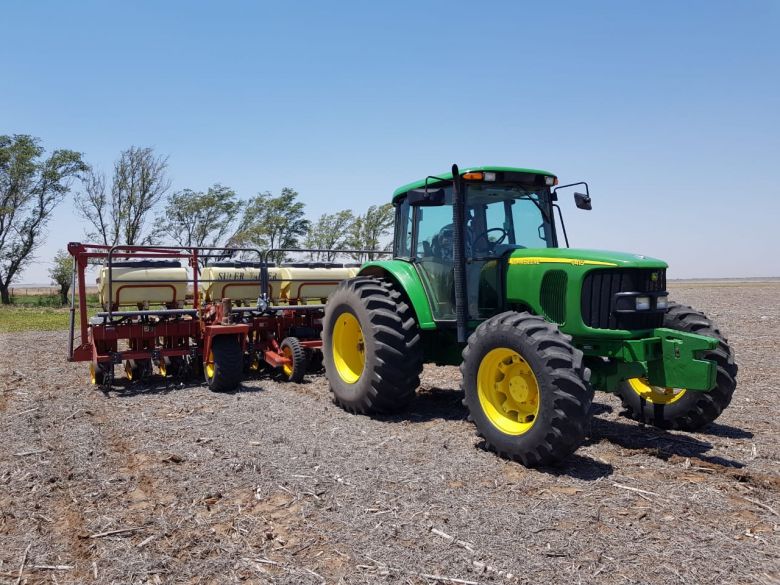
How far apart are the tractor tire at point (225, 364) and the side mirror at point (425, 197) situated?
3.60 meters

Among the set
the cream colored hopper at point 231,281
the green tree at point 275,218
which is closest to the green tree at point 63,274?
the green tree at point 275,218

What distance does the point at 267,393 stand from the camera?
25.8ft

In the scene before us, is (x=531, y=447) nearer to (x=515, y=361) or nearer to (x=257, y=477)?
(x=515, y=361)

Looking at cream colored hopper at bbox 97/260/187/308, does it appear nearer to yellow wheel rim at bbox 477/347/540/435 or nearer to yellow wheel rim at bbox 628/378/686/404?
yellow wheel rim at bbox 477/347/540/435

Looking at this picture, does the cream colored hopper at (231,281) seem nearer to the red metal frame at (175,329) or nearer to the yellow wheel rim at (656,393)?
the red metal frame at (175,329)

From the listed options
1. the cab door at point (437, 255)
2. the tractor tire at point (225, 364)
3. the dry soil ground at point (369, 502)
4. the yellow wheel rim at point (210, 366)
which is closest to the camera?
the dry soil ground at point (369, 502)

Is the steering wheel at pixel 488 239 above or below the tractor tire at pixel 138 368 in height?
above

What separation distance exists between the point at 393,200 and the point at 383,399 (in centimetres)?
232

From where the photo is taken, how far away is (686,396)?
558 cm

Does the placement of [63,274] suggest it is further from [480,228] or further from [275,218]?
[480,228]

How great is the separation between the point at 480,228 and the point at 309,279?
16.0 ft

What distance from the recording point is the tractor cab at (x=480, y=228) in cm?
587

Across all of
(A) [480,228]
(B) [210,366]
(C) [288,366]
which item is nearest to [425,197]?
(A) [480,228]

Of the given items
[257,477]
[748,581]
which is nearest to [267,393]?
[257,477]
